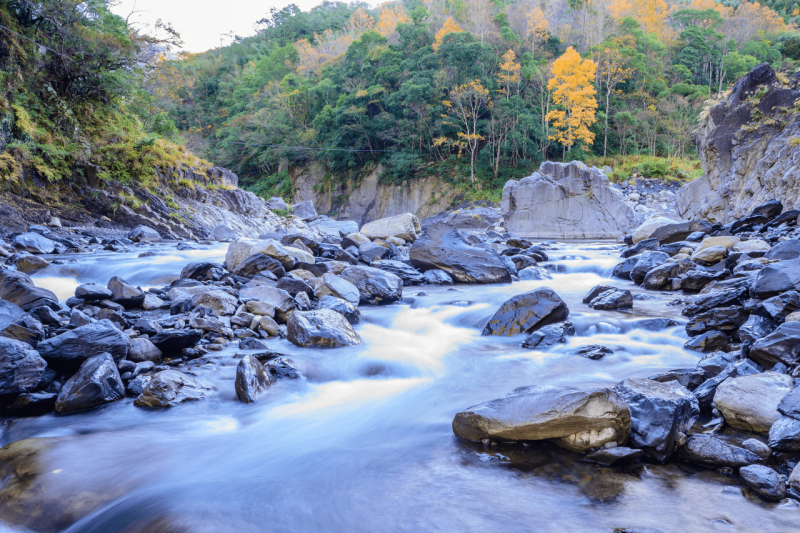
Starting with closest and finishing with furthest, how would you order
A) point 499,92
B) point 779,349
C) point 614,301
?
point 779,349
point 614,301
point 499,92

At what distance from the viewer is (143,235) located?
45.6 ft

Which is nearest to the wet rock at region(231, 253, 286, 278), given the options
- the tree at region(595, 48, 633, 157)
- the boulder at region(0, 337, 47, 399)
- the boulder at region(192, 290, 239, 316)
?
the boulder at region(192, 290, 239, 316)

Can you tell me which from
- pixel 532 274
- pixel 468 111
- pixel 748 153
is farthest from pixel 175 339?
pixel 468 111

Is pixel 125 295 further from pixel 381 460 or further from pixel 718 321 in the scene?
pixel 718 321

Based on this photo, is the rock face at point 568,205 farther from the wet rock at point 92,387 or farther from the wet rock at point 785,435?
the wet rock at point 92,387

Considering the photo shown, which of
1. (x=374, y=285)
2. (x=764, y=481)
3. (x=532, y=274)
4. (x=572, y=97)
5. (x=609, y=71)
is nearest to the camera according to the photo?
(x=764, y=481)

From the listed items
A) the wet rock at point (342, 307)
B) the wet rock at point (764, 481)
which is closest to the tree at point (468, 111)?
the wet rock at point (342, 307)

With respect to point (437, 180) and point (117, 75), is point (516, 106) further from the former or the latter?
point (117, 75)

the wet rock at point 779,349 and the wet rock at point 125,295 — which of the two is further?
the wet rock at point 125,295

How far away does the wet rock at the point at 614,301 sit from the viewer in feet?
20.9

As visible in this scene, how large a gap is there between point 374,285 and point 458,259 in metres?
2.53

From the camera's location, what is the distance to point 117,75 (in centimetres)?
1620

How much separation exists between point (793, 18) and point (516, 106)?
3662 centimetres

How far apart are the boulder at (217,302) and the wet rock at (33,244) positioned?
7.19 metres
